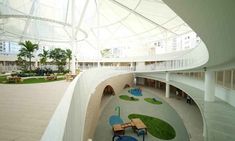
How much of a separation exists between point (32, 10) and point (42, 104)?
35.3 metres

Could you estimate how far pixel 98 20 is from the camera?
110 feet

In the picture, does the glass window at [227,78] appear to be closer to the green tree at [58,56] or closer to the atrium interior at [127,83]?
the atrium interior at [127,83]

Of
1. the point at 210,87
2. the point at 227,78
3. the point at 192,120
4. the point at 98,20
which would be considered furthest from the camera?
the point at 98,20

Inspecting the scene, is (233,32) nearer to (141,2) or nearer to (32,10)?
(141,2)

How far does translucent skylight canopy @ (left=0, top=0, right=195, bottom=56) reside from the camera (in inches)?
1064

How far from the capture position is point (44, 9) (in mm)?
36938

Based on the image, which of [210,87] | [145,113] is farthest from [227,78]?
[145,113]

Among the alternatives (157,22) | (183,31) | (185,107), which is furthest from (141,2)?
(185,107)

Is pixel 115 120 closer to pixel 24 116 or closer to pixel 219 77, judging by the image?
pixel 219 77

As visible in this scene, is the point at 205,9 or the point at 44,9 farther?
the point at 44,9

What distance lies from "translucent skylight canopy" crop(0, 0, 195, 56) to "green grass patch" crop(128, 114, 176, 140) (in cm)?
1479

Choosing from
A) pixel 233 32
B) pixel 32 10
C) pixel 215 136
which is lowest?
pixel 215 136

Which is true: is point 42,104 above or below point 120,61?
below

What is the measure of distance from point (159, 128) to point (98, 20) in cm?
2511
